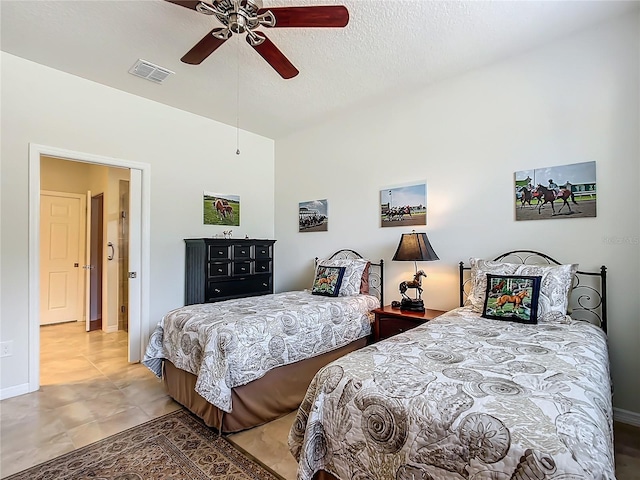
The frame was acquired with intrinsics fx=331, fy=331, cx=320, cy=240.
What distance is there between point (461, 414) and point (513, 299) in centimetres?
154

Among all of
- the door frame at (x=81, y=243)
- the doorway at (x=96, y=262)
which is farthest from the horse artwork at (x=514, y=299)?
the door frame at (x=81, y=243)

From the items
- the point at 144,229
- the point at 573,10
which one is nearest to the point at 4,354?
the point at 144,229

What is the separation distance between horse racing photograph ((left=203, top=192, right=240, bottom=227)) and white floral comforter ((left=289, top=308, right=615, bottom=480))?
3.25 metres

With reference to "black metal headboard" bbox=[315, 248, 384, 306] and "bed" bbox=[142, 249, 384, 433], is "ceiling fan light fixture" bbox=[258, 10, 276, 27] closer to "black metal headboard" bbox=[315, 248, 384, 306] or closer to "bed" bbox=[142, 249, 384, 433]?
"bed" bbox=[142, 249, 384, 433]

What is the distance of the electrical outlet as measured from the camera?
2859mm

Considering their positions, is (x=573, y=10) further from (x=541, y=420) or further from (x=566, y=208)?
(x=541, y=420)

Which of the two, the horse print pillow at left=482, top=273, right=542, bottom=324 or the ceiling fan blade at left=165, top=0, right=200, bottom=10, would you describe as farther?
the horse print pillow at left=482, top=273, right=542, bottom=324

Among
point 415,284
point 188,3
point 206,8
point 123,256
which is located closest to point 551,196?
point 415,284

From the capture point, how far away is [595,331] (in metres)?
2.12

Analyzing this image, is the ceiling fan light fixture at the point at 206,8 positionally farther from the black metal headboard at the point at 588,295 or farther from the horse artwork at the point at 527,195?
the black metal headboard at the point at 588,295

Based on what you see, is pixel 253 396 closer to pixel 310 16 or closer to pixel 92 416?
pixel 92 416

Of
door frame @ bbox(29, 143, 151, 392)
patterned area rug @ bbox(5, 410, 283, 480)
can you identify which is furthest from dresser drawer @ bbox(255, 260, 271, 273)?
patterned area rug @ bbox(5, 410, 283, 480)

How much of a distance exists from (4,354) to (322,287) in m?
2.89

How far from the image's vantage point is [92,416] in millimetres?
2486
